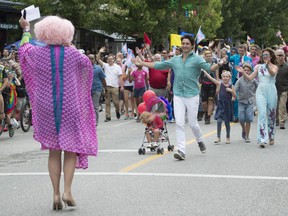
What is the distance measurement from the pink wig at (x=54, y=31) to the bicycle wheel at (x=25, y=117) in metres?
10.2

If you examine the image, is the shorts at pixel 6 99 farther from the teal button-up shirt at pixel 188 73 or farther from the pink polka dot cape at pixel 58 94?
the pink polka dot cape at pixel 58 94

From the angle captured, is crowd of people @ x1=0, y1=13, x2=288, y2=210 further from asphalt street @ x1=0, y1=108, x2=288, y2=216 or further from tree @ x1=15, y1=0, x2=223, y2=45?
tree @ x1=15, y1=0, x2=223, y2=45

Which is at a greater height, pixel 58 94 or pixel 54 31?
pixel 54 31

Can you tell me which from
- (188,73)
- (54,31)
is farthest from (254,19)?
(54,31)

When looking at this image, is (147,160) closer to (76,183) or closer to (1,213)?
(76,183)

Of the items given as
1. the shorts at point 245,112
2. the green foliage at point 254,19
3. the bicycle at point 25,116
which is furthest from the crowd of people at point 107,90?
the green foliage at point 254,19

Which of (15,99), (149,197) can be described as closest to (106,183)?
(149,197)

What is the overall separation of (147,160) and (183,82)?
1330mm

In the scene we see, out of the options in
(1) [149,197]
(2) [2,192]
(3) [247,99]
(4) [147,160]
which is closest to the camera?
(1) [149,197]

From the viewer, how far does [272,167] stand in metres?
10.5

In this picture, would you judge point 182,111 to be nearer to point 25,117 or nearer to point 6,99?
point 6,99

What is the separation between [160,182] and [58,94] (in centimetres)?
235

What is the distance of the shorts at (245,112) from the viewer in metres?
14.4

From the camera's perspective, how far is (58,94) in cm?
734
